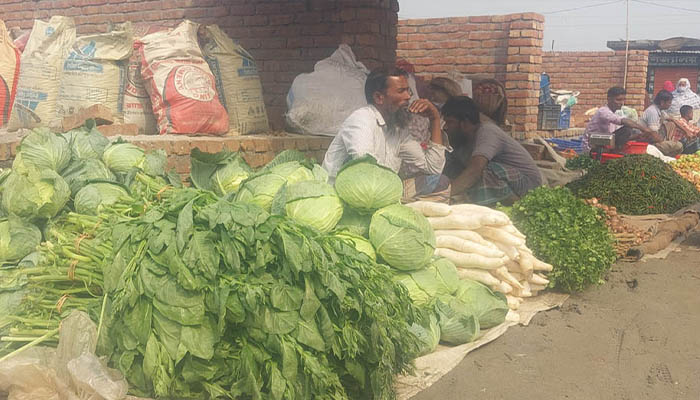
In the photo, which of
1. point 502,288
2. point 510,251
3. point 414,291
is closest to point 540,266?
point 510,251

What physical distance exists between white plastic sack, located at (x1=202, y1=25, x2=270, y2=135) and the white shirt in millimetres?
1309

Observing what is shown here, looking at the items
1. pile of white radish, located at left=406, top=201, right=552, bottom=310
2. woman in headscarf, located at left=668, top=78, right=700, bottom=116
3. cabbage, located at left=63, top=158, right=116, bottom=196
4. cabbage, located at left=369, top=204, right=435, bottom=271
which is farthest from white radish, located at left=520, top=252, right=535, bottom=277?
woman in headscarf, located at left=668, top=78, right=700, bottom=116

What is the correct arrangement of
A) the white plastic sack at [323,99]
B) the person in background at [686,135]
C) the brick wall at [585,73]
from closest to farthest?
1. the white plastic sack at [323,99]
2. the person in background at [686,135]
3. the brick wall at [585,73]

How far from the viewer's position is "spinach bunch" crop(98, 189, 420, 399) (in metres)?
2.43

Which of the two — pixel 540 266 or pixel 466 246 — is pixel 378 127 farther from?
pixel 540 266

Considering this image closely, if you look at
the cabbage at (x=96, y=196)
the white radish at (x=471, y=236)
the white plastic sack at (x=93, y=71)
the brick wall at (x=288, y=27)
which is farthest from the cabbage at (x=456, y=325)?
the brick wall at (x=288, y=27)

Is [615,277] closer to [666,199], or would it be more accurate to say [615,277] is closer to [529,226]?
[529,226]

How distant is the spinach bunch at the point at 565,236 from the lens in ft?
14.4

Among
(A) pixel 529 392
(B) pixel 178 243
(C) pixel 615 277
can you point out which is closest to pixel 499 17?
(C) pixel 615 277

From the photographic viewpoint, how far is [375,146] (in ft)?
15.2

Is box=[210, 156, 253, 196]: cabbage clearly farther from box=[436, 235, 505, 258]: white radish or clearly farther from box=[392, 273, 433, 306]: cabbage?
box=[436, 235, 505, 258]: white radish

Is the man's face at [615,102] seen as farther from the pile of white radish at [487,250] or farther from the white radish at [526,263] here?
the white radish at [526,263]

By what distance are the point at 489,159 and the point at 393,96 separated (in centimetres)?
162

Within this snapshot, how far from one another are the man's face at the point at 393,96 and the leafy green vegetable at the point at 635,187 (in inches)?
117
